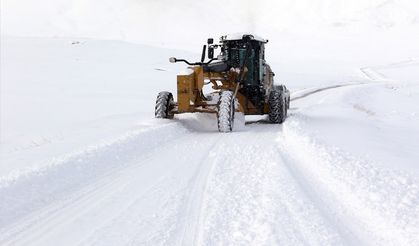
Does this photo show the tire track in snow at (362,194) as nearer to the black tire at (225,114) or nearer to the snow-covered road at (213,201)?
the snow-covered road at (213,201)

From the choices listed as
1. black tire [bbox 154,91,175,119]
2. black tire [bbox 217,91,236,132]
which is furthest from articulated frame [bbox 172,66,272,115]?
black tire [bbox 217,91,236,132]

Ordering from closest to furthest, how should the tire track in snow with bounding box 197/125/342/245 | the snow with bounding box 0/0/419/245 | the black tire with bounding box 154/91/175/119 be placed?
the tire track in snow with bounding box 197/125/342/245 → the snow with bounding box 0/0/419/245 → the black tire with bounding box 154/91/175/119

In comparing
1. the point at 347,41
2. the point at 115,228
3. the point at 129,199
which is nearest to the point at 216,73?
the point at 129,199

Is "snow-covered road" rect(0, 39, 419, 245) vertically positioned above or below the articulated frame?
below

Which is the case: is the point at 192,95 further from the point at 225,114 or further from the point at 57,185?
the point at 57,185

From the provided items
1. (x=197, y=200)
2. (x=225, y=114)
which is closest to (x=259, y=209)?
(x=197, y=200)

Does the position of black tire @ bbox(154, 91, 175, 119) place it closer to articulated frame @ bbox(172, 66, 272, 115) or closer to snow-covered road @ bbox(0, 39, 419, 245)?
articulated frame @ bbox(172, 66, 272, 115)

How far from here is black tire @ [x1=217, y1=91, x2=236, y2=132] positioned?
11859 millimetres

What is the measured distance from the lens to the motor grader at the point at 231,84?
12570 millimetres

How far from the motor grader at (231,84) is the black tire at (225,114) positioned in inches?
1.0

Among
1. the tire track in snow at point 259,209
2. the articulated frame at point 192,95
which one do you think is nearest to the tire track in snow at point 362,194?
the tire track in snow at point 259,209

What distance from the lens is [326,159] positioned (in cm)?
760

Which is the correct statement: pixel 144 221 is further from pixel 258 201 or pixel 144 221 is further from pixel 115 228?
pixel 258 201

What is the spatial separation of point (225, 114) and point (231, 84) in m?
2.42
